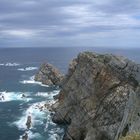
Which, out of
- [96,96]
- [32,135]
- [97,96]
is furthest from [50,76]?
[97,96]

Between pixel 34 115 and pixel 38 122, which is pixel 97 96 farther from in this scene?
pixel 34 115

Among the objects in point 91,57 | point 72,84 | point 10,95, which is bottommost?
→ point 10,95

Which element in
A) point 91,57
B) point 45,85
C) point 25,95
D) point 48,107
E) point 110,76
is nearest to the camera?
point 110,76

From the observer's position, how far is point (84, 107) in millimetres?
84312

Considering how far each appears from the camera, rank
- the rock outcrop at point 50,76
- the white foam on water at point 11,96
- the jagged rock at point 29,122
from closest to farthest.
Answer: the jagged rock at point 29,122, the white foam on water at point 11,96, the rock outcrop at point 50,76

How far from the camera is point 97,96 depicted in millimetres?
82188

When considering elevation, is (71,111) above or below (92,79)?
below

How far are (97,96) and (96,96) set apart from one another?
12.7 inches

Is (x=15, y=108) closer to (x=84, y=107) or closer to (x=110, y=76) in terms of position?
(x=84, y=107)

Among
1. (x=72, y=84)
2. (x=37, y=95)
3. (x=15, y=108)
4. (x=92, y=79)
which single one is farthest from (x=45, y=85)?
(x=92, y=79)

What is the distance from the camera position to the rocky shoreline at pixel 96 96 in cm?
7150

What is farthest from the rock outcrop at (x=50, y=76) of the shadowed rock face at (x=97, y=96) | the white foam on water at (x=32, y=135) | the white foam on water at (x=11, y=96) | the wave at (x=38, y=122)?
the white foam on water at (x=32, y=135)

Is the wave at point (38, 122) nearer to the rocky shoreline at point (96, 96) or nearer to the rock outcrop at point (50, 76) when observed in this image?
the rocky shoreline at point (96, 96)

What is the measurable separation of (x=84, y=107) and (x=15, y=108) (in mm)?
33389
